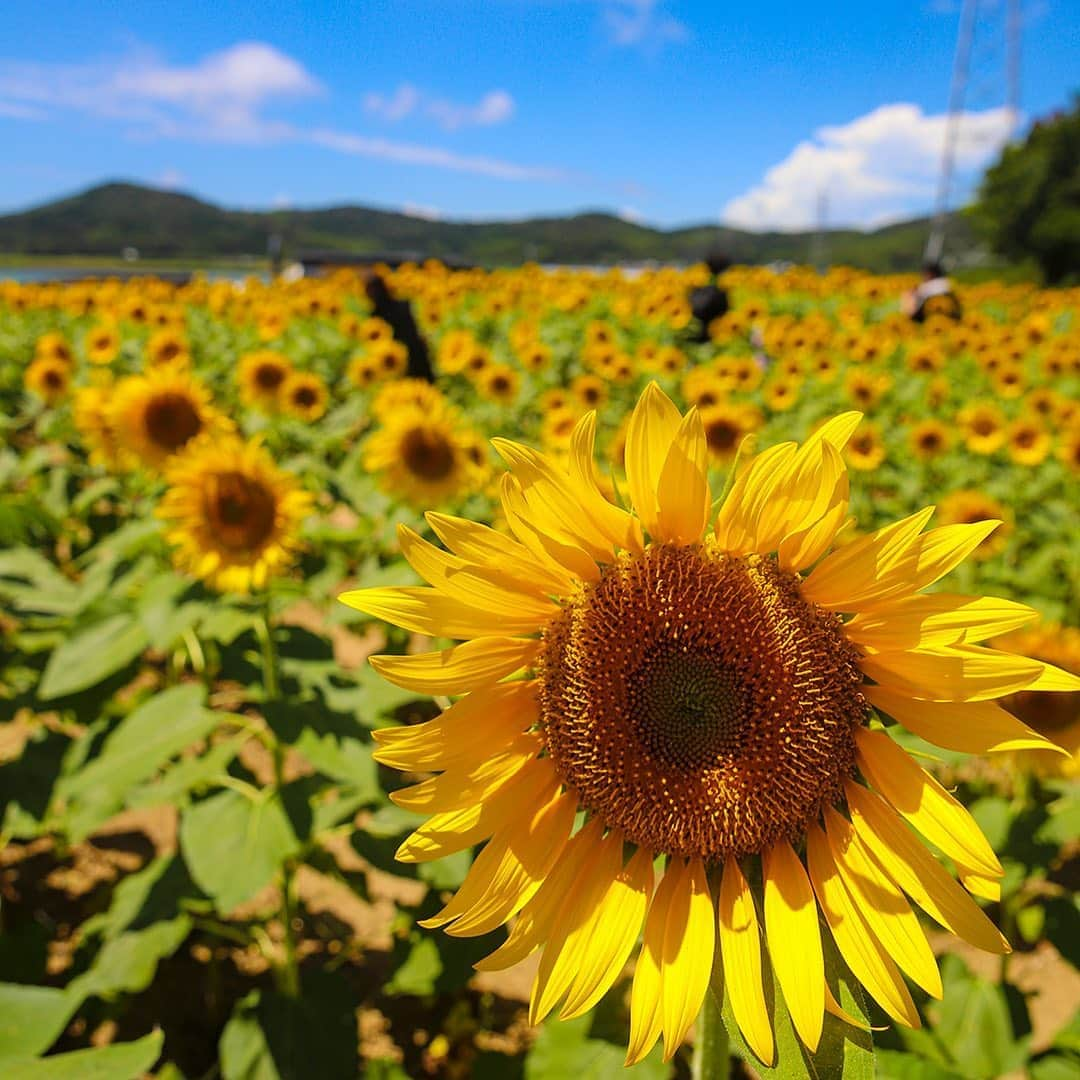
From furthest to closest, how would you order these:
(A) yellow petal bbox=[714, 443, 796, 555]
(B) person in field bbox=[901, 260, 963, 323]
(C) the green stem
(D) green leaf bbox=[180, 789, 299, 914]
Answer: (B) person in field bbox=[901, 260, 963, 323] < (D) green leaf bbox=[180, 789, 299, 914] < (C) the green stem < (A) yellow petal bbox=[714, 443, 796, 555]

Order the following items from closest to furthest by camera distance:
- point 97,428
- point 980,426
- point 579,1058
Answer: point 579,1058, point 97,428, point 980,426

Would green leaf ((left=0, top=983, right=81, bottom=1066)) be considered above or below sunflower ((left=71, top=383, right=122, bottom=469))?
below

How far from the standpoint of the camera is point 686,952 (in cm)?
118

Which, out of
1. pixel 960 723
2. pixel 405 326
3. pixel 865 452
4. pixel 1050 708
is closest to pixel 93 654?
pixel 960 723

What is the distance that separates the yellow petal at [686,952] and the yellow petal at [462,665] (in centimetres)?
38

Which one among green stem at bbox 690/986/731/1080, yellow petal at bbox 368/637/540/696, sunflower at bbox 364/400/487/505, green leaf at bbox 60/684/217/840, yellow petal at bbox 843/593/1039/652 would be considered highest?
yellow petal at bbox 843/593/1039/652

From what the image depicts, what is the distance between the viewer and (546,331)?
44.0 ft

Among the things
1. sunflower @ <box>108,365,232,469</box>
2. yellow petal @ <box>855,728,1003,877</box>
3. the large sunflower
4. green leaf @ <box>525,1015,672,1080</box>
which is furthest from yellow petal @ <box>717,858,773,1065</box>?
sunflower @ <box>108,365,232,469</box>

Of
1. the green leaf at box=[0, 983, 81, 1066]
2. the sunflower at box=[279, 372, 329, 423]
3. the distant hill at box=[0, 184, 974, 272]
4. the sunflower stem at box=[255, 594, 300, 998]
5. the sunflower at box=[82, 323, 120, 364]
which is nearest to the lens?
the green leaf at box=[0, 983, 81, 1066]

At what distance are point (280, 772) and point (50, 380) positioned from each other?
496 centimetres

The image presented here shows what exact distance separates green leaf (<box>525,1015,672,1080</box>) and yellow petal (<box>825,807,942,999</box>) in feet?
3.12

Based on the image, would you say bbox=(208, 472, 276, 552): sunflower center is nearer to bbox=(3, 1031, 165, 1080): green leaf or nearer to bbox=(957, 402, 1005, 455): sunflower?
bbox=(3, 1031, 165, 1080): green leaf

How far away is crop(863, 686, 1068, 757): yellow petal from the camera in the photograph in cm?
106

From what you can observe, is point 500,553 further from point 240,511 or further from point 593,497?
point 240,511
